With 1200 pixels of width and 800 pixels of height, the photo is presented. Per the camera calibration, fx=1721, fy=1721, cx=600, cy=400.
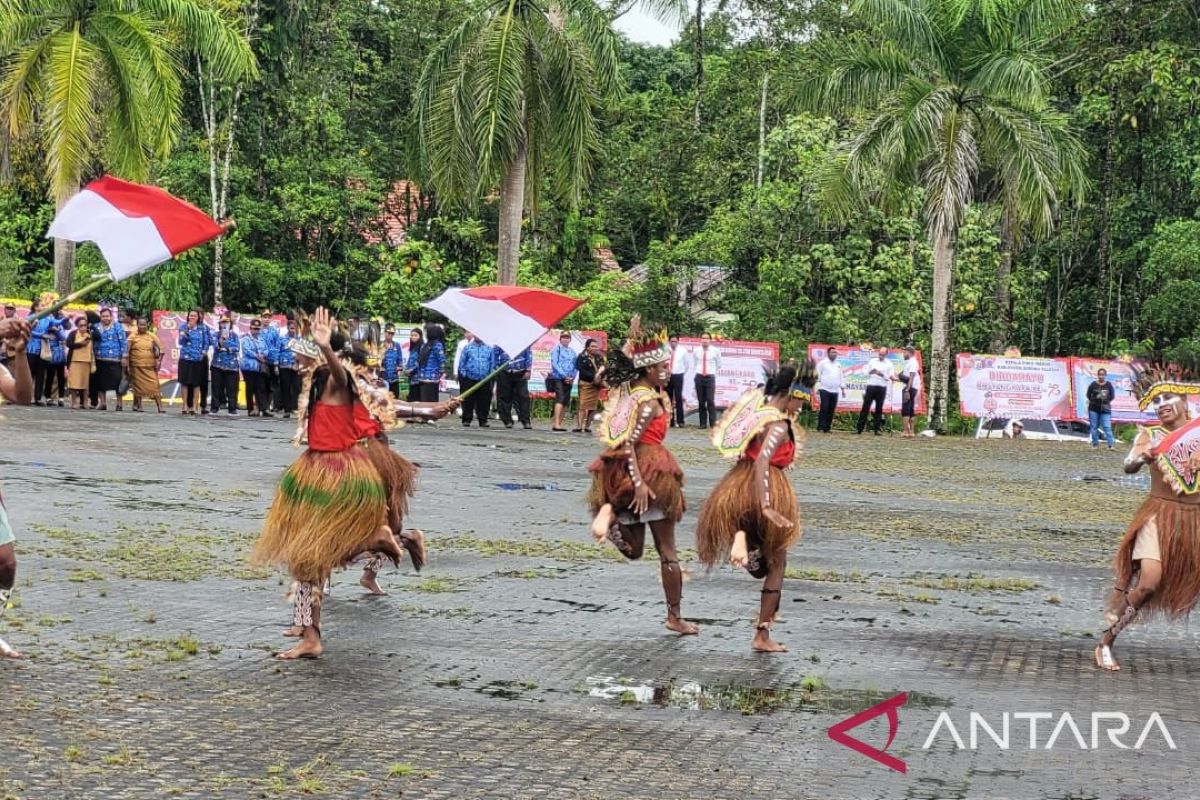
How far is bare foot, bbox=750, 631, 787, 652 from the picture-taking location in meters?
9.49

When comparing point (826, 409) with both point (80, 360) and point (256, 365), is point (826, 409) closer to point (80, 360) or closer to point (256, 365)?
point (256, 365)

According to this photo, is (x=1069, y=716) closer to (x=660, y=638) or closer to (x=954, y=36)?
(x=660, y=638)

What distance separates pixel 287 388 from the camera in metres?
30.6

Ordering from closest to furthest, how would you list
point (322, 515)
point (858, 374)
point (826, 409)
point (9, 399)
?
point (9, 399) → point (322, 515) → point (826, 409) → point (858, 374)

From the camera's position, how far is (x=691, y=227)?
47.3 meters

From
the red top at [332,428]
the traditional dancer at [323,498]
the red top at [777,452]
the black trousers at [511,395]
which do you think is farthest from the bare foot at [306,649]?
the black trousers at [511,395]

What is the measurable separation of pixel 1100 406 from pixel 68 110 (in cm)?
1956

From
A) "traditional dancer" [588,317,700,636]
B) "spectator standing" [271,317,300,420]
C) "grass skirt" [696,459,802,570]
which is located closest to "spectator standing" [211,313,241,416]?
"spectator standing" [271,317,300,420]

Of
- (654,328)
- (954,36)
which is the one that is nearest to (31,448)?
(654,328)

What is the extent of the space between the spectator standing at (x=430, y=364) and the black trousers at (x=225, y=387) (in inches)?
127

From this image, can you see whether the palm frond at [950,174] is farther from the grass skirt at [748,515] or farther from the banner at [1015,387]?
the grass skirt at [748,515]

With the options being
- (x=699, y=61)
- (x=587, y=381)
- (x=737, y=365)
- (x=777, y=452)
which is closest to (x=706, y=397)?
(x=737, y=365)

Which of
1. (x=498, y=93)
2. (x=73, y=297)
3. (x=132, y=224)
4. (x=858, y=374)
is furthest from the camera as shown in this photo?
(x=858, y=374)

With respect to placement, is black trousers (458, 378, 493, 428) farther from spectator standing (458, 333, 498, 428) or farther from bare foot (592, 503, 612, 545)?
bare foot (592, 503, 612, 545)
